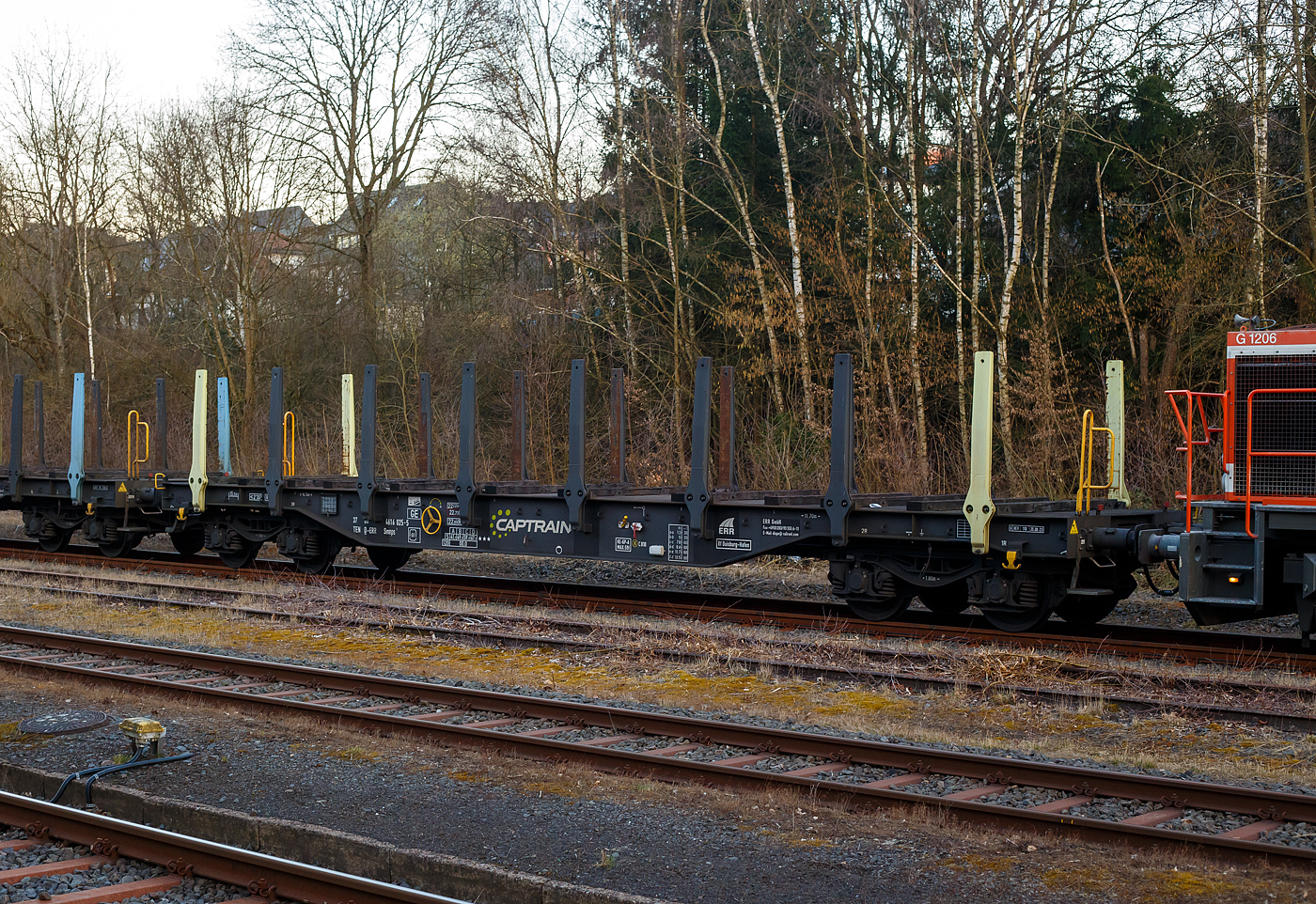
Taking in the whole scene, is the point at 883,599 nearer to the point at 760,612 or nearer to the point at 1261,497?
the point at 760,612

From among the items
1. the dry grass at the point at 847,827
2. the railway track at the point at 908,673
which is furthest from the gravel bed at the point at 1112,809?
the railway track at the point at 908,673

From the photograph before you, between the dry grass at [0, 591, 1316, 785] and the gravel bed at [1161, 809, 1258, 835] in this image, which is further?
the dry grass at [0, 591, 1316, 785]

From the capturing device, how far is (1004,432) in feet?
57.6

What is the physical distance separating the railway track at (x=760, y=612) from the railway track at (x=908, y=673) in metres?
0.95

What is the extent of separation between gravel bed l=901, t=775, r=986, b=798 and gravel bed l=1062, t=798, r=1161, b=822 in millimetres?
568

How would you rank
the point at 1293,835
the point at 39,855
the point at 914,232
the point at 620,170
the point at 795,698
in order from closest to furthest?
the point at 39,855, the point at 1293,835, the point at 795,698, the point at 914,232, the point at 620,170

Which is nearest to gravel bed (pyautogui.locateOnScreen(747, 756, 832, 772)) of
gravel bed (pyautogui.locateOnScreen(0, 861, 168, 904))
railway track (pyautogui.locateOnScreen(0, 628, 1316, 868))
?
railway track (pyautogui.locateOnScreen(0, 628, 1316, 868))

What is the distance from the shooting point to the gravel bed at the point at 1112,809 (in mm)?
5332

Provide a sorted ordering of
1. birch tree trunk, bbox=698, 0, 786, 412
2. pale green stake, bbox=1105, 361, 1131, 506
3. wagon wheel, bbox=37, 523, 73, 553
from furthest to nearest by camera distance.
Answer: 1. birch tree trunk, bbox=698, 0, 786, 412
2. wagon wheel, bbox=37, 523, 73, 553
3. pale green stake, bbox=1105, 361, 1131, 506

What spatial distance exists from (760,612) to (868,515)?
A: 1978 millimetres

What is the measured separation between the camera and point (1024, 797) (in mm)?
5637

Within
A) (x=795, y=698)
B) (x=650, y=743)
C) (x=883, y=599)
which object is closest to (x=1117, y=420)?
(x=883, y=599)

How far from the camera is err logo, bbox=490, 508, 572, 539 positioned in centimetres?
1217

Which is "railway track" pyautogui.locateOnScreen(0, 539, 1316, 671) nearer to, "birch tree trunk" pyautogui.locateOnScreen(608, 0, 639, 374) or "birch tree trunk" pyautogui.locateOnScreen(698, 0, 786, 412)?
"birch tree trunk" pyautogui.locateOnScreen(698, 0, 786, 412)
